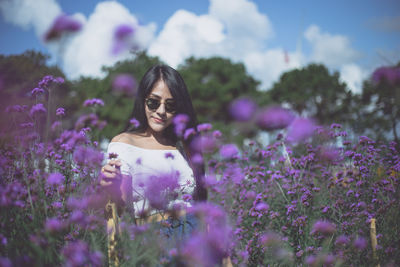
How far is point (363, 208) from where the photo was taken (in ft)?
8.18

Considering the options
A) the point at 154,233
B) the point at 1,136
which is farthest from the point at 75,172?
the point at 154,233

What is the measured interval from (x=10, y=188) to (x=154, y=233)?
0.59 m

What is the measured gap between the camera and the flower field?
44.5 inches

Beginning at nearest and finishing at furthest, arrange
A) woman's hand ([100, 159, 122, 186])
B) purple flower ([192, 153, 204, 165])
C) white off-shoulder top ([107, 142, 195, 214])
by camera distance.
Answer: woman's hand ([100, 159, 122, 186]) → white off-shoulder top ([107, 142, 195, 214]) → purple flower ([192, 153, 204, 165])

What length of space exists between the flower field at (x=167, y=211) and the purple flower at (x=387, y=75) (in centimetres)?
57

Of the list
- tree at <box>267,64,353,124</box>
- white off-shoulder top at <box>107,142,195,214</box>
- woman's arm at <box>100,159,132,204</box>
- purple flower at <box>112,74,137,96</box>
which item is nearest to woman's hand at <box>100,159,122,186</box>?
woman's arm at <box>100,159,132,204</box>

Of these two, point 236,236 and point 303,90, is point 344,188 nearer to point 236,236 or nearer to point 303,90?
point 236,236

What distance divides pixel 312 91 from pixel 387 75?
27.4 meters

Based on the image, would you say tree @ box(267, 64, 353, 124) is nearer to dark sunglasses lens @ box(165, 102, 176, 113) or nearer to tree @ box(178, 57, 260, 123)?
tree @ box(178, 57, 260, 123)

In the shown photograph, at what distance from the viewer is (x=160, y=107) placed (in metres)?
2.20

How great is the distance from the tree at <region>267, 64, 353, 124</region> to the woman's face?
2460 centimetres

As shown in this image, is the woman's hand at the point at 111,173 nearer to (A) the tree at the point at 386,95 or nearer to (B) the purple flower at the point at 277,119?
(A) the tree at the point at 386,95

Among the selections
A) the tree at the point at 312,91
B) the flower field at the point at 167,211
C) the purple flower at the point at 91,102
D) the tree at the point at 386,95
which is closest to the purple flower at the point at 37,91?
the flower field at the point at 167,211

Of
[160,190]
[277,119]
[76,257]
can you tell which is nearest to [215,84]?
[277,119]
